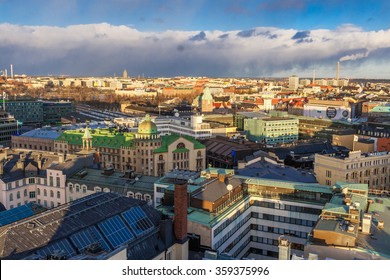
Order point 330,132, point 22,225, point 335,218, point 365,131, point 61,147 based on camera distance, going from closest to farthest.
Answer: point 22,225
point 335,218
point 61,147
point 365,131
point 330,132

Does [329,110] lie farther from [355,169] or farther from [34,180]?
[34,180]

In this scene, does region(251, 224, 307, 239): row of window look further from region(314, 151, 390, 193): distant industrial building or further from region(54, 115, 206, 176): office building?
region(54, 115, 206, 176): office building

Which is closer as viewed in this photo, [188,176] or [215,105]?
[188,176]

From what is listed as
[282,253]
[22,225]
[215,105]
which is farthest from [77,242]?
[215,105]

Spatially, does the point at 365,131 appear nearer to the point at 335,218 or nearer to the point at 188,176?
the point at 188,176

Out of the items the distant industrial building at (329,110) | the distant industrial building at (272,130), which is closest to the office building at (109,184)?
the distant industrial building at (272,130)

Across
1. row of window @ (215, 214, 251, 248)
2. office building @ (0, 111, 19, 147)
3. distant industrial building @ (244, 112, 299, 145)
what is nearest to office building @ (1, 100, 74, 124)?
office building @ (0, 111, 19, 147)
